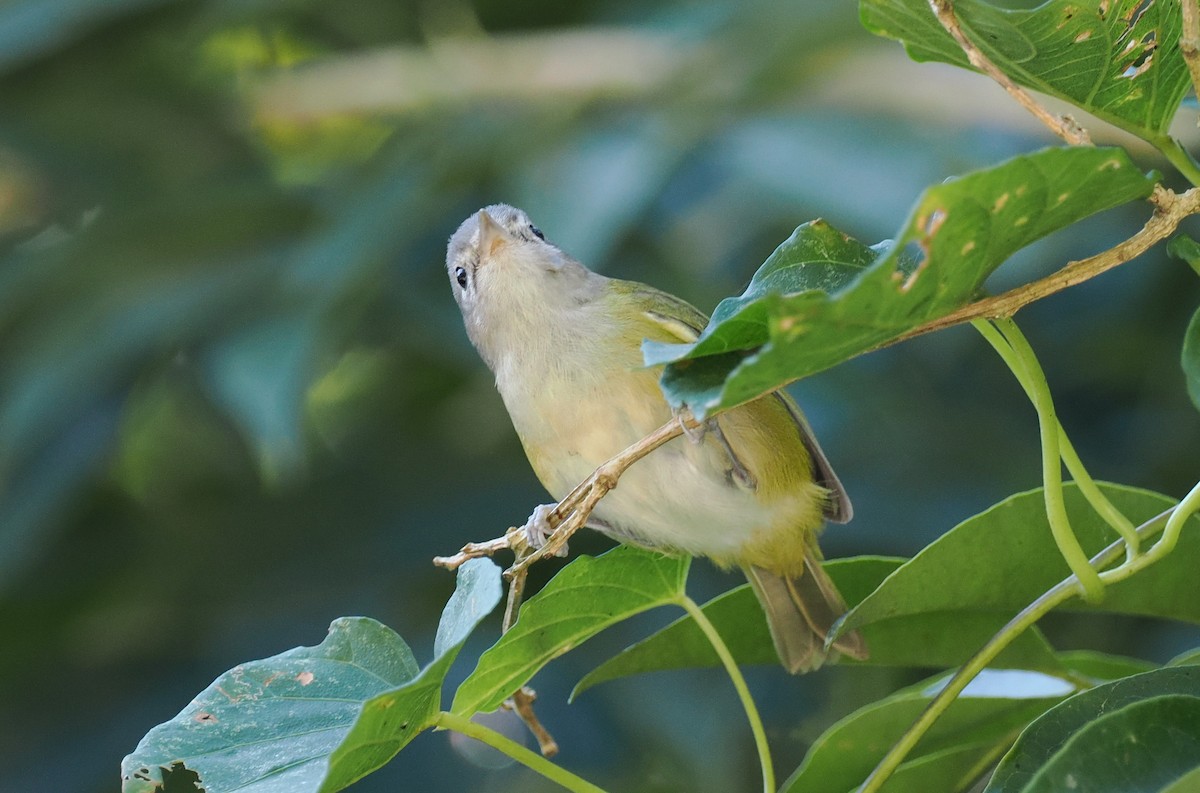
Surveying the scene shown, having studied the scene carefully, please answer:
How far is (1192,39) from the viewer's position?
1110 mm

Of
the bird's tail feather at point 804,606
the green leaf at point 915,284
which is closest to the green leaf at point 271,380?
the bird's tail feather at point 804,606

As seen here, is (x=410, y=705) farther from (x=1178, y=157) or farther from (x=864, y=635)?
(x=1178, y=157)

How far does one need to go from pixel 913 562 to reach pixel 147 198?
3032 millimetres

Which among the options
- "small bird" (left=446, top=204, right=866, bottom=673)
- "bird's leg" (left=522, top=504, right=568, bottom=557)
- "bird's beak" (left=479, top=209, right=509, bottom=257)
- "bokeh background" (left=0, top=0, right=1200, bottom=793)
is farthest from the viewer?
"bokeh background" (left=0, top=0, right=1200, bottom=793)

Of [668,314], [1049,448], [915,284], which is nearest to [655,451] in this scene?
[668,314]

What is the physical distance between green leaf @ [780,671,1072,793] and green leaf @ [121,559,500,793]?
457mm

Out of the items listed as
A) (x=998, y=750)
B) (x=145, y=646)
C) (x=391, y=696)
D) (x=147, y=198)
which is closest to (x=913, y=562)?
(x=998, y=750)

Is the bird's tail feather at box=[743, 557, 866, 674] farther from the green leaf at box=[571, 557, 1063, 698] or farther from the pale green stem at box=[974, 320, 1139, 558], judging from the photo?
the pale green stem at box=[974, 320, 1139, 558]

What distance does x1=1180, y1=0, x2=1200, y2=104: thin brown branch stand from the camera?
43.6 inches

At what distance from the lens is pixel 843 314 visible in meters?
0.97

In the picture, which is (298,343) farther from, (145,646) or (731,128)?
(731,128)

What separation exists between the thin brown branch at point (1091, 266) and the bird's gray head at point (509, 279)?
1189mm

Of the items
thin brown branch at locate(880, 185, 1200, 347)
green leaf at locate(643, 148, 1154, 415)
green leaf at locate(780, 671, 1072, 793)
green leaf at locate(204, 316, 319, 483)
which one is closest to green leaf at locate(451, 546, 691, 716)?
green leaf at locate(780, 671, 1072, 793)

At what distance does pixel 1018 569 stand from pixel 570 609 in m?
0.50
